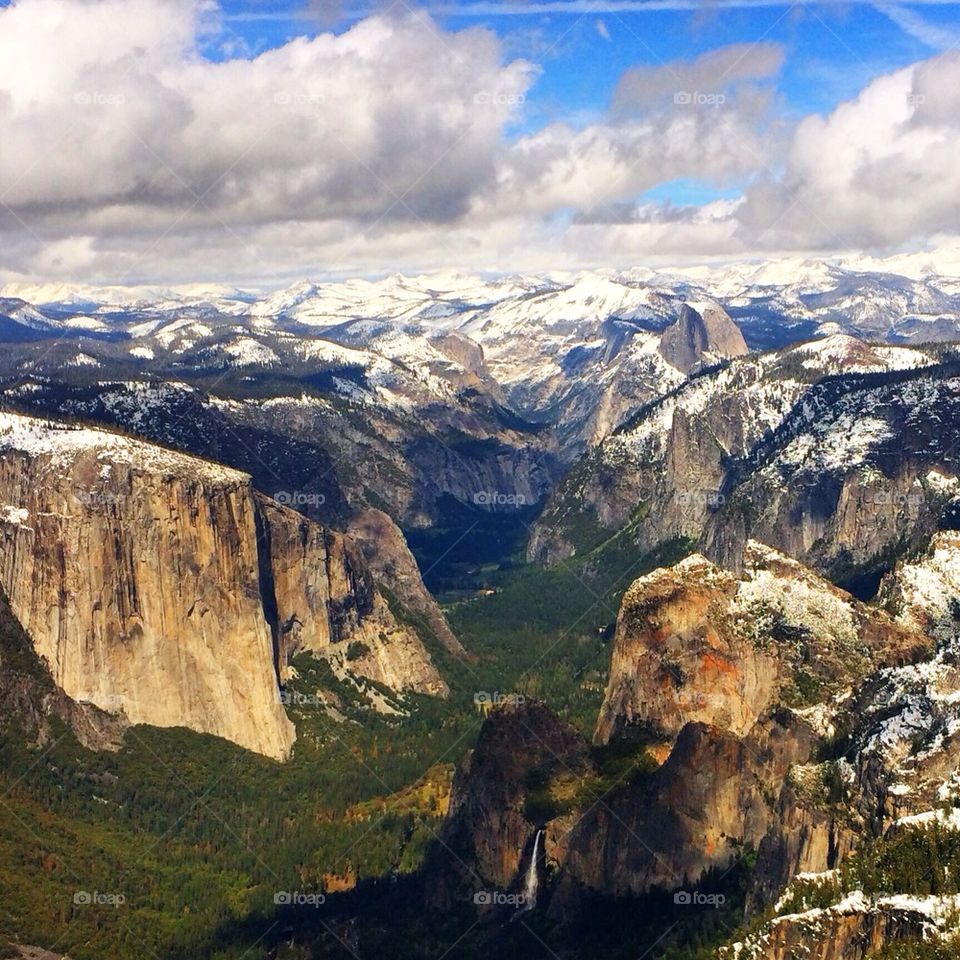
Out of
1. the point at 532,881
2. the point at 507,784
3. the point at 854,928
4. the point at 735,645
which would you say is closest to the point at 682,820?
the point at 532,881

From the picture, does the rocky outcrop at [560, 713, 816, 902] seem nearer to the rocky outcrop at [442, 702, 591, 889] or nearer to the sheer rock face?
the rocky outcrop at [442, 702, 591, 889]

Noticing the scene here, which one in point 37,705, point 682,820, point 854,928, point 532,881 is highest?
point 854,928

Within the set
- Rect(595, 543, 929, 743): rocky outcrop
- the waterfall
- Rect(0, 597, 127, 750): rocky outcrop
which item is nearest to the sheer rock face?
Rect(0, 597, 127, 750): rocky outcrop

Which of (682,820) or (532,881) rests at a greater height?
(682,820)

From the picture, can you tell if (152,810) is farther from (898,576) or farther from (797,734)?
(898,576)

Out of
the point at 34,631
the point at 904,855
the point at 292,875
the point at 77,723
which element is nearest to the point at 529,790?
the point at 292,875

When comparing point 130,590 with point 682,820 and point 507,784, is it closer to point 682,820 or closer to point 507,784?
point 507,784
